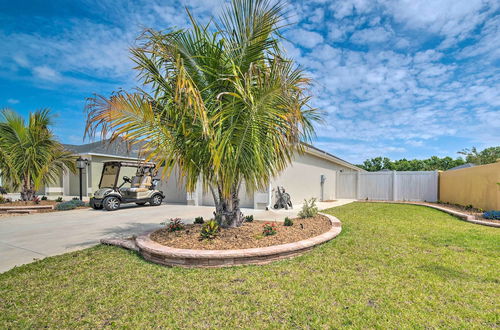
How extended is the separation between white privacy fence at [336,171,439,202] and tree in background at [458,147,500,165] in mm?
11718

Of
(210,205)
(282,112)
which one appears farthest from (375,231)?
(210,205)

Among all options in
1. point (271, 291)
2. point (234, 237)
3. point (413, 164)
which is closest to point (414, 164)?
point (413, 164)

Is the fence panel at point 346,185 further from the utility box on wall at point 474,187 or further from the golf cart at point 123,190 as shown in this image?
the golf cart at point 123,190

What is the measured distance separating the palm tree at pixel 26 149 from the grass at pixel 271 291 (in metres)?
8.10

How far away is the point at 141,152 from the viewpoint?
450 cm

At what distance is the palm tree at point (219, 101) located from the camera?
158 inches

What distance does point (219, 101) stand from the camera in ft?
13.5

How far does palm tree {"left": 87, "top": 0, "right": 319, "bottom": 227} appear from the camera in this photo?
13.1ft

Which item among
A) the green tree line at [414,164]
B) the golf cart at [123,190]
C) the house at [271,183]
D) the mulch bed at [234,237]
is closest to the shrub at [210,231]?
the mulch bed at [234,237]

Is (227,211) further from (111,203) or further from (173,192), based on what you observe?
(173,192)

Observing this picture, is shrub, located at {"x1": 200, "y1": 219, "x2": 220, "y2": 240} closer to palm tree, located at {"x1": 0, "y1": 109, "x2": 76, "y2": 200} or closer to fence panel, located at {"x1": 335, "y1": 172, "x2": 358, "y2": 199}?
palm tree, located at {"x1": 0, "y1": 109, "x2": 76, "y2": 200}

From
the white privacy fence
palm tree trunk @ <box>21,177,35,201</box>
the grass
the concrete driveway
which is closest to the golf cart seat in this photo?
the concrete driveway

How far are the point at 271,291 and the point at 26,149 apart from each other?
11.7 m

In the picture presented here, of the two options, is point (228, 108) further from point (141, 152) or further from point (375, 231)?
point (375, 231)
